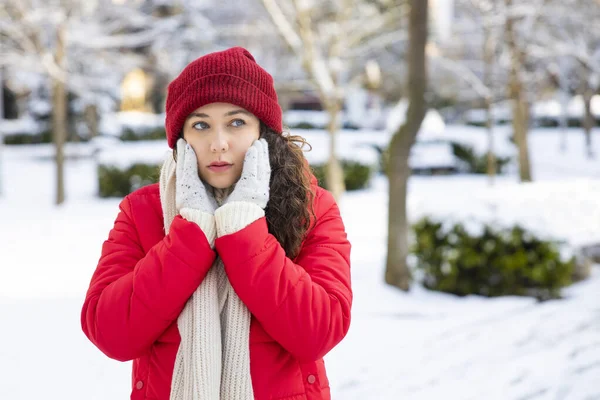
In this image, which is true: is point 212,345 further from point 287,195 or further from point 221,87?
point 221,87

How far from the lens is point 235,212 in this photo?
1.67 m

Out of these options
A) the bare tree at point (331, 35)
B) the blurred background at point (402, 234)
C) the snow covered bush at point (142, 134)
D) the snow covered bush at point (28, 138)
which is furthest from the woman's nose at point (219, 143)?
the snow covered bush at point (28, 138)

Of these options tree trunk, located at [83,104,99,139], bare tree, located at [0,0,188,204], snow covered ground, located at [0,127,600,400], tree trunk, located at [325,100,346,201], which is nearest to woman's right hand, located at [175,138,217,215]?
snow covered ground, located at [0,127,600,400]

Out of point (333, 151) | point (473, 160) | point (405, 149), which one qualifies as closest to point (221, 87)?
point (405, 149)

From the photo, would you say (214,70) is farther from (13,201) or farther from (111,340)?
(13,201)

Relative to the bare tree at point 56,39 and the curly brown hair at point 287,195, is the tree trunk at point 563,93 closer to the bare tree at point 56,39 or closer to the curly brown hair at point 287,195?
the bare tree at point 56,39

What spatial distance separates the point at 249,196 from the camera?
1707 mm

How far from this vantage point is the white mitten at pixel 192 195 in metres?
1.68

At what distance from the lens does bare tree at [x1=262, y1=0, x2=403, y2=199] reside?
9508 millimetres

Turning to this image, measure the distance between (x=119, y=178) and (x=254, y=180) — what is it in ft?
42.0

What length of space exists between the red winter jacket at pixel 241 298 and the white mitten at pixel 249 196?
0.03m

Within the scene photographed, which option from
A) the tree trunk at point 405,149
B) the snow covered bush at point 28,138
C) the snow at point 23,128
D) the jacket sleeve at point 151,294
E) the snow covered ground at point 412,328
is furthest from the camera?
the snow at point 23,128

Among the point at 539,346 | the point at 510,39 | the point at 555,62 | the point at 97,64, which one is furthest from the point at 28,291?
the point at 555,62

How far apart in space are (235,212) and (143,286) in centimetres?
29
